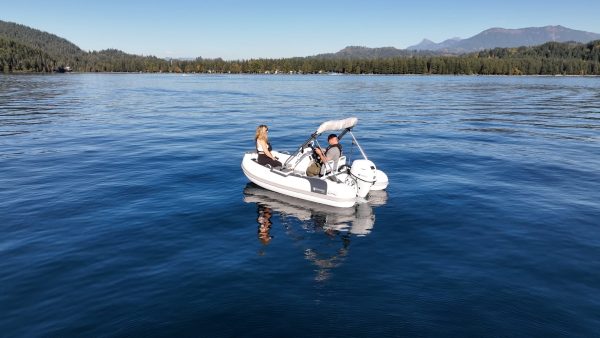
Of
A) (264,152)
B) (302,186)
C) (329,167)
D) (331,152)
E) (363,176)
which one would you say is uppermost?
(331,152)

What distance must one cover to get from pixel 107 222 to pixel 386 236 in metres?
9.85

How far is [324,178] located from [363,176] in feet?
5.16

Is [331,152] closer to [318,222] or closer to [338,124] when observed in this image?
[338,124]

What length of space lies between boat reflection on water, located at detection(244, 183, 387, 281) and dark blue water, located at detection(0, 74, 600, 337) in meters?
0.08

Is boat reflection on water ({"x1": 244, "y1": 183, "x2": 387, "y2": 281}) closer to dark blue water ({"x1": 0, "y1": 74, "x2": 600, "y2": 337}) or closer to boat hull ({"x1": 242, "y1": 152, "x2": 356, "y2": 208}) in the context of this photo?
dark blue water ({"x1": 0, "y1": 74, "x2": 600, "y2": 337})

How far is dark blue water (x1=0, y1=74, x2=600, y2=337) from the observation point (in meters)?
8.70

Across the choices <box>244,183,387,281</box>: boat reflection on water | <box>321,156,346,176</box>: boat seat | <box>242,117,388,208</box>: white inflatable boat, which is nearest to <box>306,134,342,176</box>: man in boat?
<box>321,156,346,176</box>: boat seat

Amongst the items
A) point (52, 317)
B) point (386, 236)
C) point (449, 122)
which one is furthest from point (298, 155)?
point (449, 122)

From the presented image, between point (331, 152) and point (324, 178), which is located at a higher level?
point (331, 152)

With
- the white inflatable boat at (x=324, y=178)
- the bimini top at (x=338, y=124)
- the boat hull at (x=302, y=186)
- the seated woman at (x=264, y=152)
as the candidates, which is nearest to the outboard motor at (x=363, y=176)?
the white inflatable boat at (x=324, y=178)

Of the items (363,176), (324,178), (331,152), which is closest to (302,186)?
(324,178)

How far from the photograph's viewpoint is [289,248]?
12.3 metres

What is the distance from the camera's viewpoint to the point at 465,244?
1266cm

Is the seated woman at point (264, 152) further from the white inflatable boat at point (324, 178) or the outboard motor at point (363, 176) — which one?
the outboard motor at point (363, 176)
